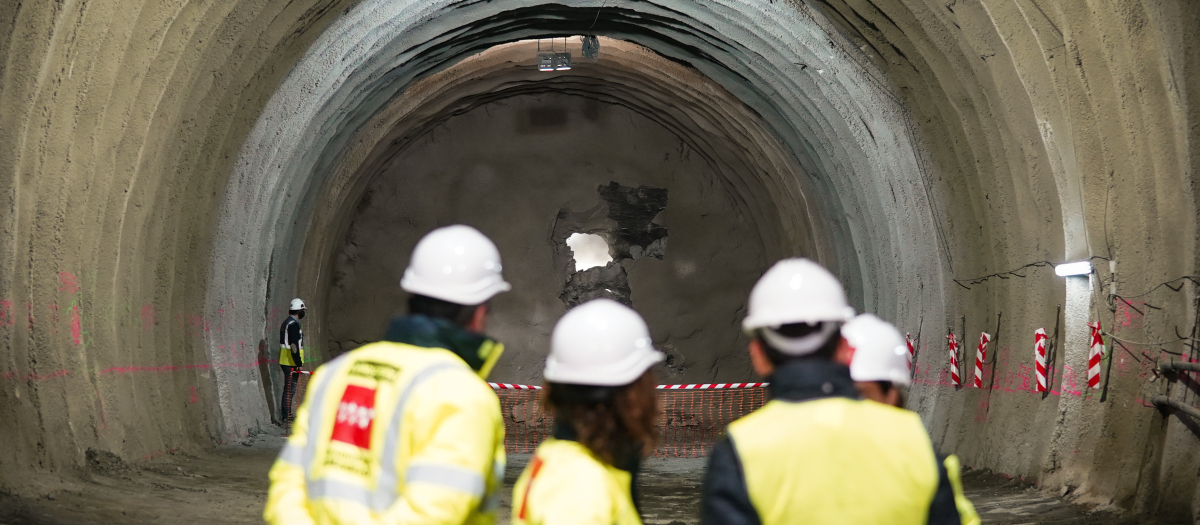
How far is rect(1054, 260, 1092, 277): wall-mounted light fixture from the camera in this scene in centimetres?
861

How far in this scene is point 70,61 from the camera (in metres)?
8.40

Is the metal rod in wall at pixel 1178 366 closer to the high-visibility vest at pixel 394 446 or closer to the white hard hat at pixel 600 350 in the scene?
the white hard hat at pixel 600 350

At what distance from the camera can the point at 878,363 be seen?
401 cm

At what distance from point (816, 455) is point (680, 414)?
1704cm

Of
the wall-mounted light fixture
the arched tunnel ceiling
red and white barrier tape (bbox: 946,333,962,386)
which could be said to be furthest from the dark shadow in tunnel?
the wall-mounted light fixture

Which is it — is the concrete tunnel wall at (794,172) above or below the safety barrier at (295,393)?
above

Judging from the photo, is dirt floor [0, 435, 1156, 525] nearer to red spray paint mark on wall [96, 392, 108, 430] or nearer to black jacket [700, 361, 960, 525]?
red spray paint mark on wall [96, 392, 108, 430]

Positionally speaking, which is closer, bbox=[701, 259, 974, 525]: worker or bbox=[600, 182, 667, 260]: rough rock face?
bbox=[701, 259, 974, 525]: worker

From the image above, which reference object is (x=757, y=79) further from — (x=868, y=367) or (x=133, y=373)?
(x=868, y=367)

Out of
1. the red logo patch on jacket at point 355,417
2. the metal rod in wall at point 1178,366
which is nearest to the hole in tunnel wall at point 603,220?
the metal rod in wall at point 1178,366

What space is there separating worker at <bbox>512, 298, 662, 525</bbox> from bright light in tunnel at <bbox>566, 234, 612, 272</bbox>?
18.0 m

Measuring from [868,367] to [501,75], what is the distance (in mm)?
15594

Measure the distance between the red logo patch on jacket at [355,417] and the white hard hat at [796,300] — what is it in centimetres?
100

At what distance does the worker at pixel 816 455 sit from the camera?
2.47m
